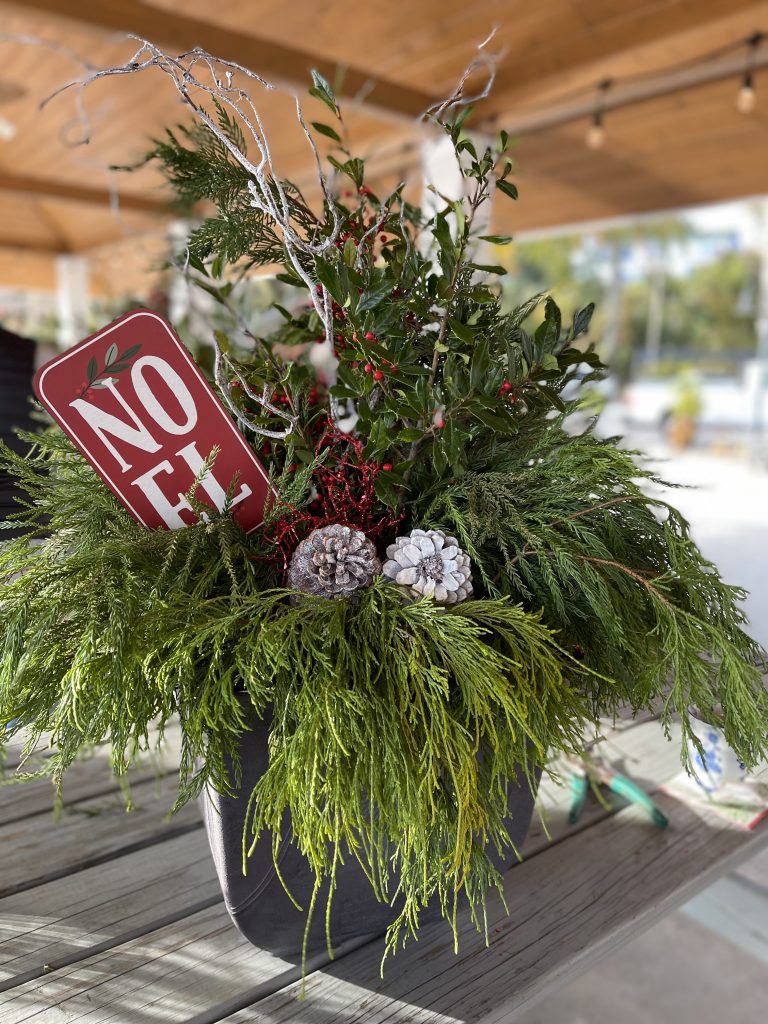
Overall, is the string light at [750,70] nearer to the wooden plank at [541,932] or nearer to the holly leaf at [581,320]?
the holly leaf at [581,320]

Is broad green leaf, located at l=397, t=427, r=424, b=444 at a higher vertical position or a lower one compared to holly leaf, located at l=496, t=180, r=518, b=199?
lower

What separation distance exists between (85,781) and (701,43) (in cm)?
355

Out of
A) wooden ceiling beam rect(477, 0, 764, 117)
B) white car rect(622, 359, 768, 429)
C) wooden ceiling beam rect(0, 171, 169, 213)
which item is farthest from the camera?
white car rect(622, 359, 768, 429)

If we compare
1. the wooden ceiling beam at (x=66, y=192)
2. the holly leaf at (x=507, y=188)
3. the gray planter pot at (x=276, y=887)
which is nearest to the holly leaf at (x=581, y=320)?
the holly leaf at (x=507, y=188)

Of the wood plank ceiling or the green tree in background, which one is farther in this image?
the green tree in background

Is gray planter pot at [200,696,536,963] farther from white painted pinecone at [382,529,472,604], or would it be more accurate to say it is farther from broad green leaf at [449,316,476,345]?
broad green leaf at [449,316,476,345]

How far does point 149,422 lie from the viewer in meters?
0.61

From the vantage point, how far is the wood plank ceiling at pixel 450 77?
2955 mm

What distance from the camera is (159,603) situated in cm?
49

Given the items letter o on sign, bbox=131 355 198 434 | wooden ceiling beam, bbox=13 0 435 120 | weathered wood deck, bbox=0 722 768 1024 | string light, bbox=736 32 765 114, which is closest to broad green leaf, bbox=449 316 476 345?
letter o on sign, bbox=131 355 198 434

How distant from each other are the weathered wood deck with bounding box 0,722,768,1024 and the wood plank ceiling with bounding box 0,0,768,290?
1881 millimetres

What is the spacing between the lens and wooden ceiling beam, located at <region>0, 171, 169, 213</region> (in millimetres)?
5611

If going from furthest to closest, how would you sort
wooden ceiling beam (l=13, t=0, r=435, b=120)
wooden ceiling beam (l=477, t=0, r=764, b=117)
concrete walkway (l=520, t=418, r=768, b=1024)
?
wooden ceiling beam (l=477, t=0, r=764, b=117) → wooden ceiling beam (l=13, t=0, r=435, b=120) → concrete walkway (l=520, t=418, r=768, b=1024)

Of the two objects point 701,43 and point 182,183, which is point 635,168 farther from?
point 182,183
